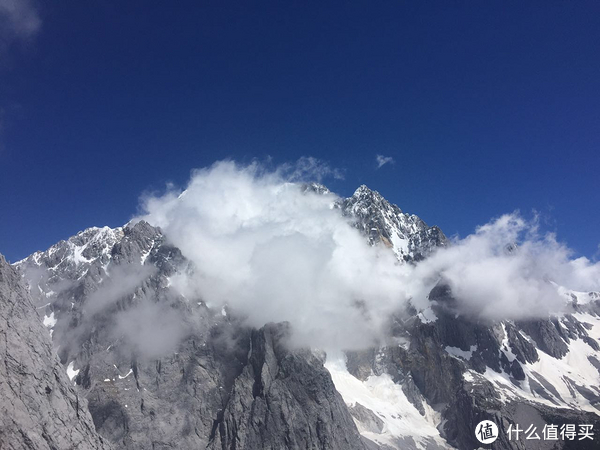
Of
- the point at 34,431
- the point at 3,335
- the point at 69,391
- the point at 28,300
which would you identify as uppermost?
the point at 28,300

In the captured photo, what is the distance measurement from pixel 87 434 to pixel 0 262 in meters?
28.8

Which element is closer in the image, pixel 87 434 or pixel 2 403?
pixel 2 403

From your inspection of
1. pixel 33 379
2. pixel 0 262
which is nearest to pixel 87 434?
pixel 33 379

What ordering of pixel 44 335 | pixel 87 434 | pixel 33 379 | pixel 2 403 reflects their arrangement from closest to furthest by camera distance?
1. pixel 2 403
2. pixel 33 379
3. pixel 87 434
4. pixel 44 335

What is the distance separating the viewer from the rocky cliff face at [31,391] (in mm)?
48969

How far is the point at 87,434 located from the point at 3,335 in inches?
645

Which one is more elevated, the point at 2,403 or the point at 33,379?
the point at 33,379

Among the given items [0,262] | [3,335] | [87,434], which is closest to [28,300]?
[0,262]

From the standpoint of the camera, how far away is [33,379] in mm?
54844

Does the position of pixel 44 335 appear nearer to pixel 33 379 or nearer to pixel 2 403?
pixel 33 379

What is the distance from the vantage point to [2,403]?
1914 inches

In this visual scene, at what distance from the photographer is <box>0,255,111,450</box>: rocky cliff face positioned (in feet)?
161

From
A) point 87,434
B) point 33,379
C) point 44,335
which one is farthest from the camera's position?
point 44,335

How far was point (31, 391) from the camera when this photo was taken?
175 ft
